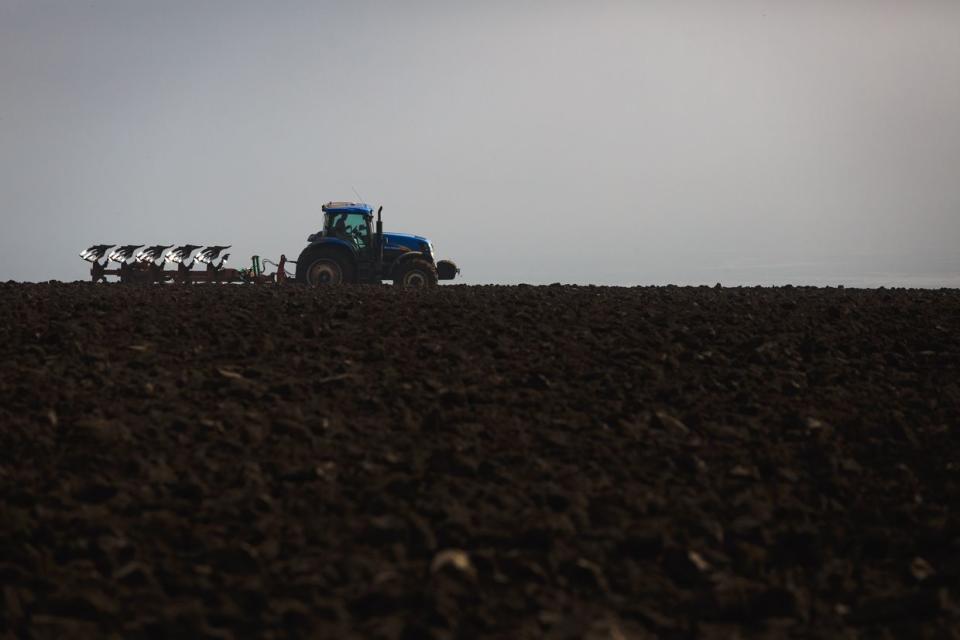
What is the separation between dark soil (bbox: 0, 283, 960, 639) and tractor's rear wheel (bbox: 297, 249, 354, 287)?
33.1 feet

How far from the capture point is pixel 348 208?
68.7ft

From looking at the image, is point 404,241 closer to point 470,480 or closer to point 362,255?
point 362,255

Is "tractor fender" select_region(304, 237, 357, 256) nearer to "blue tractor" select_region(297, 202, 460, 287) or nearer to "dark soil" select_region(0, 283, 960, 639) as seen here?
"blue tractor" select_region(297, 202, 460, 287)

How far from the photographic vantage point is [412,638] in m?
4.42

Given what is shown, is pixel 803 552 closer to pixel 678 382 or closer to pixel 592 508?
pixel 592 508

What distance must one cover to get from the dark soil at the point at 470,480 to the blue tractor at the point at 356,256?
10202 millimetres

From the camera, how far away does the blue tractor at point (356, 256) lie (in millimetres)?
20438

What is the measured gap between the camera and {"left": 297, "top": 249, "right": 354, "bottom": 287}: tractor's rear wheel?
66.7 ft

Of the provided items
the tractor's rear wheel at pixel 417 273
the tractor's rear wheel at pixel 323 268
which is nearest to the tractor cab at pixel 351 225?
the tractor's rear wheel at pixel 323 268

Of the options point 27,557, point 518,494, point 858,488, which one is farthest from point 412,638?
point 858,488

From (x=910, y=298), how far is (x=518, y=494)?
11.4 metres

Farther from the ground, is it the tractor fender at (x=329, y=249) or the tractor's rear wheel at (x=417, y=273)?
the tractor fender at (x=329, y=249)

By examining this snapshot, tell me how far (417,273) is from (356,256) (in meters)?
1.42

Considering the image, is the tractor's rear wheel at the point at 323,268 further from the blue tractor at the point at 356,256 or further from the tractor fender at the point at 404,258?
the tractor fender at the point at 404,258
